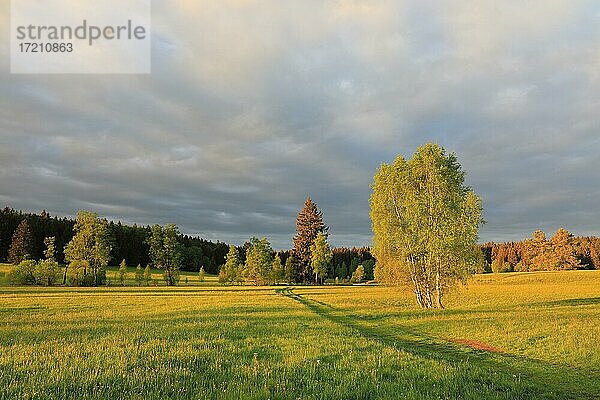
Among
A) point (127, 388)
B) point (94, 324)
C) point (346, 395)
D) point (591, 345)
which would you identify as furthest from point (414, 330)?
point (94, 324)

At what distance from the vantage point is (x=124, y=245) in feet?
465

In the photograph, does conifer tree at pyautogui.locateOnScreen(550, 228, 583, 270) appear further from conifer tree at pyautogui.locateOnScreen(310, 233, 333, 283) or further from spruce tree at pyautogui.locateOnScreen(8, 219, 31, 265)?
spruce tree at pyautogui.locateOnScreen(8, 219, 31, 265)

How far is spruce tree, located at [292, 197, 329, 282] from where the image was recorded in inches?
4161

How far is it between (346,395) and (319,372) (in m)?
2.43

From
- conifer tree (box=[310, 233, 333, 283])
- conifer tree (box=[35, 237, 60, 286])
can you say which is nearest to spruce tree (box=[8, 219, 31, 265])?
conifer tree (box=[35, 237, 60, 286])

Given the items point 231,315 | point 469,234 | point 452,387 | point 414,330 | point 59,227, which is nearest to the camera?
point 452,387

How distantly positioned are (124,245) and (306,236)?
71.9 meters

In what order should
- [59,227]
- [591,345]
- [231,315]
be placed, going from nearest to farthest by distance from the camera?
1. [591,345]
2. [231,315]
3. [59,227]

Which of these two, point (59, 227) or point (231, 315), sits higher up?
point (59, 227)

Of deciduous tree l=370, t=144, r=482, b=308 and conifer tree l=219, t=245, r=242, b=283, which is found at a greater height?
deciduous tree l=370, t=144, r=482, b=308

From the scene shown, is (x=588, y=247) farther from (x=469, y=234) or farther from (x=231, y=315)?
(x=231, y=315)

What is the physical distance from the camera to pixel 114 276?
334 feet

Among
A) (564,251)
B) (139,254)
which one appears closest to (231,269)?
(139,254)

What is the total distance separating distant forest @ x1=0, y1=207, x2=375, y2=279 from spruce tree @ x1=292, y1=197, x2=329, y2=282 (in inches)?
561
